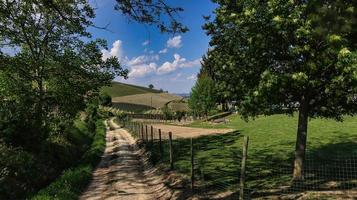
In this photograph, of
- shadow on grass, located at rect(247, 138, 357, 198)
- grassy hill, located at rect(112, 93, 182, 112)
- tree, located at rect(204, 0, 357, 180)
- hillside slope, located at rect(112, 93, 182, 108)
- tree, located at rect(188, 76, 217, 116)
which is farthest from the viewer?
hillside slope, located at rect(112, 93, 182, 108)

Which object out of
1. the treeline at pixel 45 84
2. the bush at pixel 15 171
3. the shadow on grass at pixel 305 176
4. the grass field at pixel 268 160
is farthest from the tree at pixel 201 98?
the bush at pixel 15 171

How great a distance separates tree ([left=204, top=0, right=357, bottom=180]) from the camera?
35.1 feet

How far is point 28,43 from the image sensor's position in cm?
2256

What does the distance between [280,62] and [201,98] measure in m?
68.5

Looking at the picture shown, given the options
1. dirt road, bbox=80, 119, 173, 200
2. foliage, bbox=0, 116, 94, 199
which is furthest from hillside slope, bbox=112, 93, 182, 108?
dirt road, bbox=80, 119, 173, 200

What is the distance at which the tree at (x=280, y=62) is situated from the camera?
10703mm

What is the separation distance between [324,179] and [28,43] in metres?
16.8

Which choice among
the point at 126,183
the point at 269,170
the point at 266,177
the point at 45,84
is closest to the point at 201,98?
the point at 45,84

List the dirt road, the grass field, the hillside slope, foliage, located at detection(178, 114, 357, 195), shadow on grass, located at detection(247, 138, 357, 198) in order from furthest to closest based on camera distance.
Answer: the hillside slope → foliage, located at detection(178, 114, 357, 195) → the grass field → the dirt road → shadow on grass, located at detection(247, 138, 357, 198)

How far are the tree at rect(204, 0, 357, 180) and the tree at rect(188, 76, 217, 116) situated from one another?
63.4 m

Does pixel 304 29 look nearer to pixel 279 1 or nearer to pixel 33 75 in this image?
pixel 279 1

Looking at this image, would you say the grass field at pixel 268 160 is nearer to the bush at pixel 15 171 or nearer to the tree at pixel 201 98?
the bush at pixel 15 171

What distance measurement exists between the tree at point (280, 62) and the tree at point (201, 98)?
63.4 metres

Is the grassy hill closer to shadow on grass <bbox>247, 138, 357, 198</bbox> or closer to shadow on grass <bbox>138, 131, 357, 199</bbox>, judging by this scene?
shadow on grass <bbox>138, 131, 357, 199</bbox>
